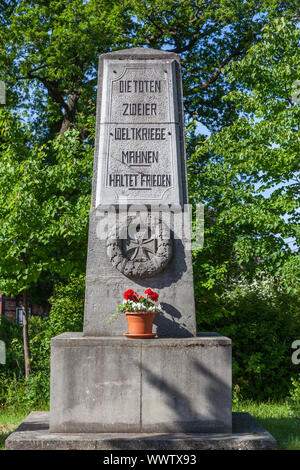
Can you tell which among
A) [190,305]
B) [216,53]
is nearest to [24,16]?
[216,53]

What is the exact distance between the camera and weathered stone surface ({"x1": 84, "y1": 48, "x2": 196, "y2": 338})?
224 inches

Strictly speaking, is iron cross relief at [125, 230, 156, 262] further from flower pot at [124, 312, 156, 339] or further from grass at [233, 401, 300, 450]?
grass at [233, 401, 300, 450]

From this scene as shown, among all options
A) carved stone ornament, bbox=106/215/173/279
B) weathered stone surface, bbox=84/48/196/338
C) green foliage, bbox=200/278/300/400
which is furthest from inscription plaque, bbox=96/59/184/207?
green foliage, bbox=200/278/300/400

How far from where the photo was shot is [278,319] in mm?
10891

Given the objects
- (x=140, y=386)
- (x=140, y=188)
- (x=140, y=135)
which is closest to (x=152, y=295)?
(x=140, y=386)

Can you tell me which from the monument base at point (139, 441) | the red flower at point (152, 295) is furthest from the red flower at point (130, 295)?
the monument base at point (139, 441)

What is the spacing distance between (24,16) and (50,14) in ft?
2.48

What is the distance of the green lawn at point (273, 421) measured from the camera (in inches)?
232

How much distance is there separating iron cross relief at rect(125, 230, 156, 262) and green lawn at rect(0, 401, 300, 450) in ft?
7.96

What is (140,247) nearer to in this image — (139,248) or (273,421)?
(139,248)

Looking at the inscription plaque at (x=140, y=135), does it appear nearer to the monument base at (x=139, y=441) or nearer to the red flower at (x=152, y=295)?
the red flower at (x=152, y=295)

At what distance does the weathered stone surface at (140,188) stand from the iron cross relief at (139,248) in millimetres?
51

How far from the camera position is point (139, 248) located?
582cm
